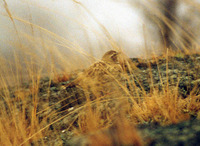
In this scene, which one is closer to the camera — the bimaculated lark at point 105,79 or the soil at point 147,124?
the soil at point 147,124

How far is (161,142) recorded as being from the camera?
53 centimetres

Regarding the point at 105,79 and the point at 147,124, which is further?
the point at 105,79

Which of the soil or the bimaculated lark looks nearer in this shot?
the soil

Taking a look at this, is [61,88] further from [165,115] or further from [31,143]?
[165,115]

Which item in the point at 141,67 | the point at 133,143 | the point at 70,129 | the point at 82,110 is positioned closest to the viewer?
the point at 133,143

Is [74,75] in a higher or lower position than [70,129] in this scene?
higher

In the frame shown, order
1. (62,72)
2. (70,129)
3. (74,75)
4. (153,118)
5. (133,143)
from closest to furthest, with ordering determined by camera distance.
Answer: (133,143), (153,118), (70,129), (62,72), (74,75)

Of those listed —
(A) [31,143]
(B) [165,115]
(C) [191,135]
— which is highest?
(C) [191,135]

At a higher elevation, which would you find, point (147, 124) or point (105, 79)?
point (105, 79)

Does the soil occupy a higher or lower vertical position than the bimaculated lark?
lower

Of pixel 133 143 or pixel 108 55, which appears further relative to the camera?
pixel 108 55

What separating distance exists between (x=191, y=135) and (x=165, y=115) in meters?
0.56

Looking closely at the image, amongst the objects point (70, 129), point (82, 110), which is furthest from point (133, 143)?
point (82, 110)

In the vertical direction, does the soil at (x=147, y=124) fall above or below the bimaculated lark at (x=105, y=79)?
below
